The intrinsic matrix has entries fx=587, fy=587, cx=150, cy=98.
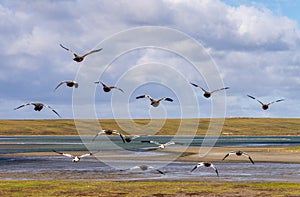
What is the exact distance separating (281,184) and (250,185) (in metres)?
2.58

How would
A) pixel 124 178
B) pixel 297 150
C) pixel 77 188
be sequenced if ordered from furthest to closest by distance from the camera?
pixel 297 150 → pixel 124 178 → pixel 77 188

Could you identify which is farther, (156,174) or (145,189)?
(156,174)

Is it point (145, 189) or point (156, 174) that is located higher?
point (156, 174)

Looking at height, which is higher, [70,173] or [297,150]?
[297,150]

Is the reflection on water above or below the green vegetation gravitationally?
above

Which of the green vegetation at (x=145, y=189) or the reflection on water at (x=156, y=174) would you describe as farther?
the reflection on water at (x=156, y=174)

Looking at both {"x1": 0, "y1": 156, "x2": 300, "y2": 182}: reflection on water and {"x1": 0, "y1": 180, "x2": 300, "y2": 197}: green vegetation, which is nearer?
{"x1": 0, "y1": 180, "x2": 300, "y2": 197}: green vegetation

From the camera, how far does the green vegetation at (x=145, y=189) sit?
4047 cm

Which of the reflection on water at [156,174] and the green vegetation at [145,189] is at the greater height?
the reflection on water at [156,174]

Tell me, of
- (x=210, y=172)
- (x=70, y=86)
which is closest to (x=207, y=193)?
(x=70, y=86)

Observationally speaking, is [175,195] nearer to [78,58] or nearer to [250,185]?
[250,185]

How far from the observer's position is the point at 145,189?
43.3 metres

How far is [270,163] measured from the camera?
7456 centimetres

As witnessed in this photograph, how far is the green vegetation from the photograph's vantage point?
133 feet
